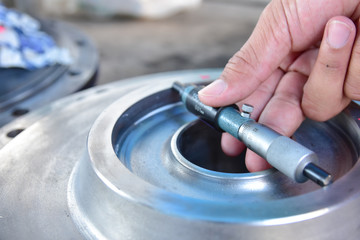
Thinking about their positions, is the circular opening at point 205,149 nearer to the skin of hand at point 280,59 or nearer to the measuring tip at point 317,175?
the skin of hand at point 280,59

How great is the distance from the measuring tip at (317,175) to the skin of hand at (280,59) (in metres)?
0.16

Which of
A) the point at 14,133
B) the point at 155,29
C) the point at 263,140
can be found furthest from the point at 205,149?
the point at 155,29

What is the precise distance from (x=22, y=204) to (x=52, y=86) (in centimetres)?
51

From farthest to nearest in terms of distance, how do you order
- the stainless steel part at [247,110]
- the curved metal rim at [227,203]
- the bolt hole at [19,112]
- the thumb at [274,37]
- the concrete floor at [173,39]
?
the concrete floor at [173,39]
the bolt hole at [19,112]
the thumb at [274,37]
the stainless steel part at [247,110]
the curved metal rim at [227,203]

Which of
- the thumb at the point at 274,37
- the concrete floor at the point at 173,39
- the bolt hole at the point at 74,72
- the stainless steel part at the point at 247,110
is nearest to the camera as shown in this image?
the stainless steel part at the point at 247,110

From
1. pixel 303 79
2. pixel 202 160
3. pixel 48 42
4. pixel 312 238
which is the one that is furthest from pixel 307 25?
pixel 48 42

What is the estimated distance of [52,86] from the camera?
100 centimetres

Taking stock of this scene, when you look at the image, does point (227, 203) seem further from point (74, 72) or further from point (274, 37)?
point (74, 72)

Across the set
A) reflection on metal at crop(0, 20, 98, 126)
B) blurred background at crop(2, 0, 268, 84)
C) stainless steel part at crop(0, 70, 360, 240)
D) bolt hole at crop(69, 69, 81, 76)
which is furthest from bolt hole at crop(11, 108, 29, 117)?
blurred background at crop(2, 0, 268, 84)

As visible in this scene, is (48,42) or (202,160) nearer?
(202,160)

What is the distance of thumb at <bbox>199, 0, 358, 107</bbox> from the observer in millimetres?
694

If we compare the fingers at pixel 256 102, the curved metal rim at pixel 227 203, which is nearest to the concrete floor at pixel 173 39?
the fingers at pixel 256 102

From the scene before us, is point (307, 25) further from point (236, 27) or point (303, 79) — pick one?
point (236, 27)

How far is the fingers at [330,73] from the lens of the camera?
619mm
